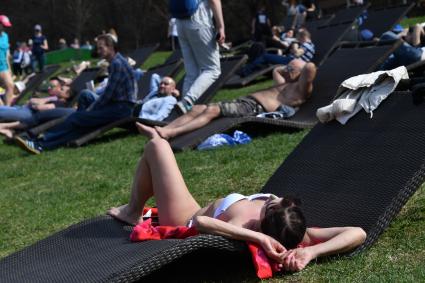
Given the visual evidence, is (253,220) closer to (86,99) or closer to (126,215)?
(126,215)

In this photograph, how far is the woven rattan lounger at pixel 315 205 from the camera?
114 inches

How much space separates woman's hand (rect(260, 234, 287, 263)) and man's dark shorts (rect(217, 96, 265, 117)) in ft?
13.4

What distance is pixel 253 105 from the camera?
23.3 ft

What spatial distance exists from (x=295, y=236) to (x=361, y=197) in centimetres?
56

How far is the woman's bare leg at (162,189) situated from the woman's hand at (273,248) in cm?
66

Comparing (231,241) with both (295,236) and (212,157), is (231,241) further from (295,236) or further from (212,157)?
(212,157)

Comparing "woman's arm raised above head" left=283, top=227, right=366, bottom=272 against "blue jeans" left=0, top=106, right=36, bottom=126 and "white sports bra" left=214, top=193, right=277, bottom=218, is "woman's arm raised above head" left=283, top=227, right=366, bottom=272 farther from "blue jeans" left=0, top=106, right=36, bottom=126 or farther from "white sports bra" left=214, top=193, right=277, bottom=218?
"blue jeans" left=0, top=106, right=36, bottom=126

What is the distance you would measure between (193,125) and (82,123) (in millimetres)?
1806

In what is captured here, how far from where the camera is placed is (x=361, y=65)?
273 inches

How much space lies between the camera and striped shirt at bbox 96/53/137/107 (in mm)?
7582

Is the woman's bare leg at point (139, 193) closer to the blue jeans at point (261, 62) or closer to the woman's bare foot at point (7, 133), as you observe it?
the woman's bare foot at point (7, 133)

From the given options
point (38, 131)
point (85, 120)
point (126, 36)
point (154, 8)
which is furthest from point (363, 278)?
point (126, 36)

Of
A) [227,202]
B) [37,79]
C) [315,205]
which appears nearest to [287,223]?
[227,202]

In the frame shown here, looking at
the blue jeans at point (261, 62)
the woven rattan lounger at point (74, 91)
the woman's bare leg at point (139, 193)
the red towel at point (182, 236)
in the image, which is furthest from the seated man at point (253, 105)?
the blue jeans at point (261, 62)
